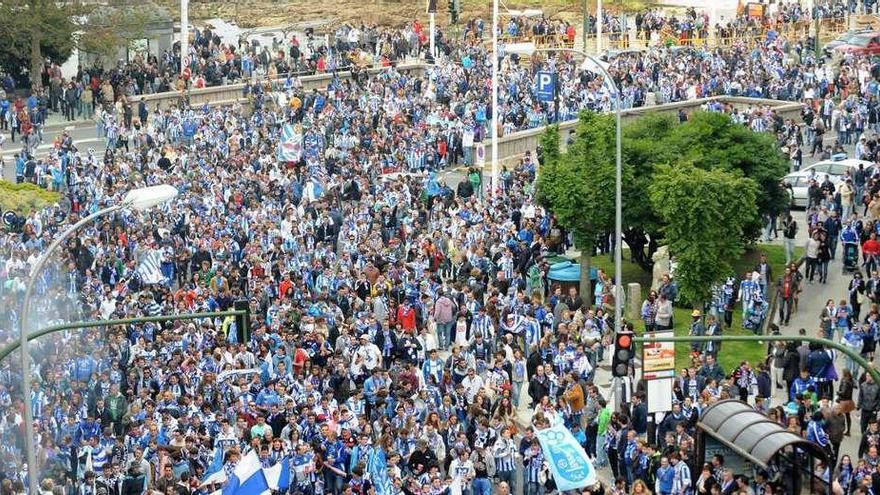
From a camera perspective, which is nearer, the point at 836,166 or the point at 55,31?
the point at 836,166

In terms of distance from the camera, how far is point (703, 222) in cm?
3966

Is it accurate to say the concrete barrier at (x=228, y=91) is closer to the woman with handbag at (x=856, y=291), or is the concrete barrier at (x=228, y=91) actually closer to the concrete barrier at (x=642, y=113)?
the concrete barrier at (x=642, y=113)

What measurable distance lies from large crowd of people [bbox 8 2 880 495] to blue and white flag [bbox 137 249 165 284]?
7 centimetres

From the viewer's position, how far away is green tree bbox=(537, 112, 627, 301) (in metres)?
41.5

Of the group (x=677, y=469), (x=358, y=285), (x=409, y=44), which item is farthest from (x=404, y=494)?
(x=409, y=44)

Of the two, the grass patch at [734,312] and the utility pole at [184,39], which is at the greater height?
the utility pole at [184,39]

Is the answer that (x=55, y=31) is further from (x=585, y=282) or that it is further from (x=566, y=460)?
(x=566, y=460)

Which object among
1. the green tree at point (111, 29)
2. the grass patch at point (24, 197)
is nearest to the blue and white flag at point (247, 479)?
the grass patch at point (24, 197)

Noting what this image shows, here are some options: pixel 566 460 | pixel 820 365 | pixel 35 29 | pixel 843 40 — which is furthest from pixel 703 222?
pixel 843 40

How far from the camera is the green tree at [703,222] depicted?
3947cm

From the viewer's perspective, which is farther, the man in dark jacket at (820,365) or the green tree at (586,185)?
the green tree at (586,185)

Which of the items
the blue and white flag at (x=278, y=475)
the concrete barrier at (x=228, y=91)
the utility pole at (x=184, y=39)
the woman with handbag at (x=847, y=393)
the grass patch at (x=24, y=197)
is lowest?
the blue and white flag at (x=278, y=475)

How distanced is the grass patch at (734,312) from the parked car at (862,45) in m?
21.5

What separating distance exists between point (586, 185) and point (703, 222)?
299 centimetres
